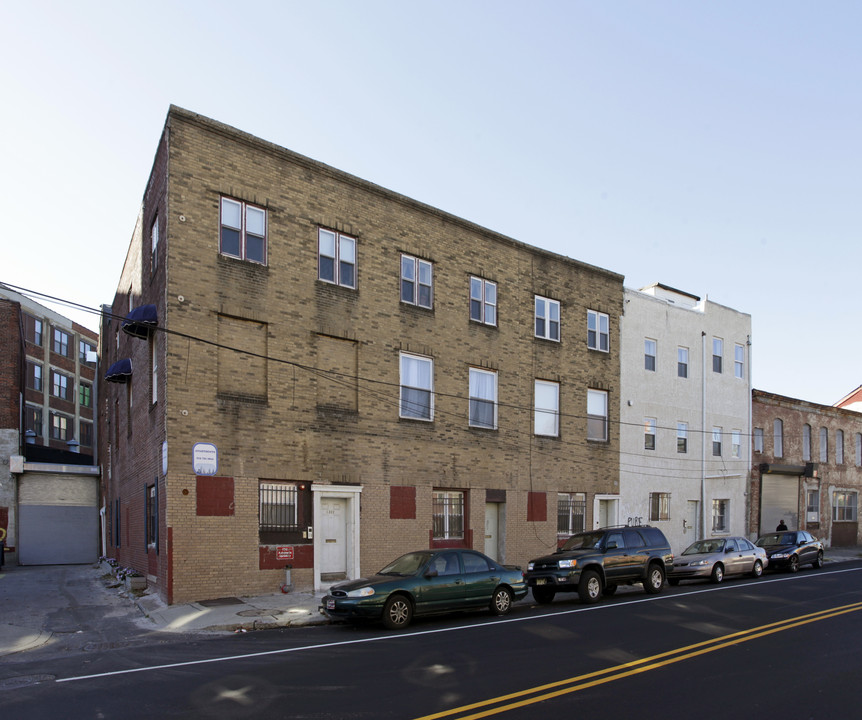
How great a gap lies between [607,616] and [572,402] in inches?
487

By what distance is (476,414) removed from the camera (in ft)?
76.3

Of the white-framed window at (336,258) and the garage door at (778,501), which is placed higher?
the white-framed window at (336,258)

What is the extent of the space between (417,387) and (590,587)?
7.47 meters

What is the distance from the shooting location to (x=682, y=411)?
102 feet

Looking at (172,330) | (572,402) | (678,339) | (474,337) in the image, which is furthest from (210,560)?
(678,339)

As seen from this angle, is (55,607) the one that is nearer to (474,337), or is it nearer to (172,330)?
(172,330)

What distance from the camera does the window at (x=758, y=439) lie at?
3544 cm

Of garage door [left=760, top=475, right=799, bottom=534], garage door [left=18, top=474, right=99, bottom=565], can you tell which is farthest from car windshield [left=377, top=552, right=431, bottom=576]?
garage door [left=18, top=474, right=99, bottom=565]

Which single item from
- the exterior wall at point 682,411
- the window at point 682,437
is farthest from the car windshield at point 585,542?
the window at point 682,437

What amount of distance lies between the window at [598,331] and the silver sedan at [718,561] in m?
7.67

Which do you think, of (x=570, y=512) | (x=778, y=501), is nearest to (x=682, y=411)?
(x=570, y=512)

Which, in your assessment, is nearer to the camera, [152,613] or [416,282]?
[152,613]

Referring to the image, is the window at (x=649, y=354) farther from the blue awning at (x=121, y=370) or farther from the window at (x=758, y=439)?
the blue awning at (x=121, y=370)

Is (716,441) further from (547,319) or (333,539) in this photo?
Result: (333,539)
